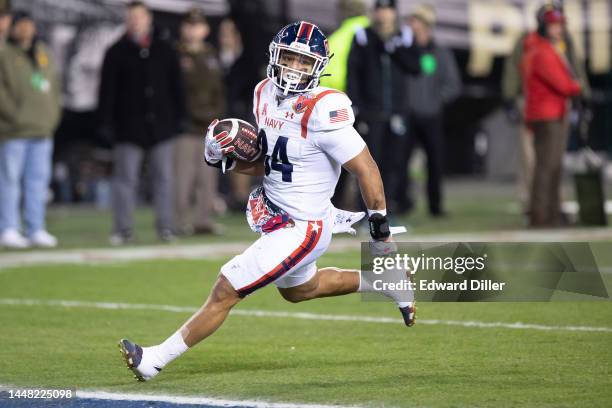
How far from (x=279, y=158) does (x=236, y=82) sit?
10729 millimetres

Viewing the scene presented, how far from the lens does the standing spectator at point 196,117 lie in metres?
15.4

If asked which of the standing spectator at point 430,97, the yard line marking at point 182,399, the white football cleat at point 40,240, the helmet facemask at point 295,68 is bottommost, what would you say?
the white football cleat at point 40,240

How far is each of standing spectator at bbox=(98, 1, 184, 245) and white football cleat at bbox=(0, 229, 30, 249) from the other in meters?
0.92

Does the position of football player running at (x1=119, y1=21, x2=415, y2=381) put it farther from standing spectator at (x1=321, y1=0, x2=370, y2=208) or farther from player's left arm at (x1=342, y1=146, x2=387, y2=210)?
standing spectator at (x1=321, y1=0, x2=370, y2=208)

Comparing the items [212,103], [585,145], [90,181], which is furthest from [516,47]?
[90,181]

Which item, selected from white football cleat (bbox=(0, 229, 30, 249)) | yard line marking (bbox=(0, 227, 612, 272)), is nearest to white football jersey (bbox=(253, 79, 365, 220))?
yard line marking (bbox=(0, 227, 612, 272))

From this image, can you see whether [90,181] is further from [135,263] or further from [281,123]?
[281,123]

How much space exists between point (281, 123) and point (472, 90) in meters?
16.2

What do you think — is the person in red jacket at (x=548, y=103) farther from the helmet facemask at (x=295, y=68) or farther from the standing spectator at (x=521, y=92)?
the helmet facemask at (x=295, y=68)

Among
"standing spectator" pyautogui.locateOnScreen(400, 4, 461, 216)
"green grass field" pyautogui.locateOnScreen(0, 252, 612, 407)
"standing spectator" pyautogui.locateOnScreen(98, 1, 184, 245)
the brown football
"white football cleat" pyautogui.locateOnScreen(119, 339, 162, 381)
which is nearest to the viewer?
"green grass field" pyautogui.locateOnScreen(0, 252, 612, 407)

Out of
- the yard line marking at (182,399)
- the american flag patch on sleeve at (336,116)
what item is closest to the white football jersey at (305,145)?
the american flag patch on sleeve at (336,116)

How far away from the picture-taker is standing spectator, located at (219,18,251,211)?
1792 cm

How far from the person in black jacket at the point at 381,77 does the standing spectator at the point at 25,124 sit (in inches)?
122

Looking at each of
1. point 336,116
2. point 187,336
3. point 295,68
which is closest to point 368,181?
point 336,116
